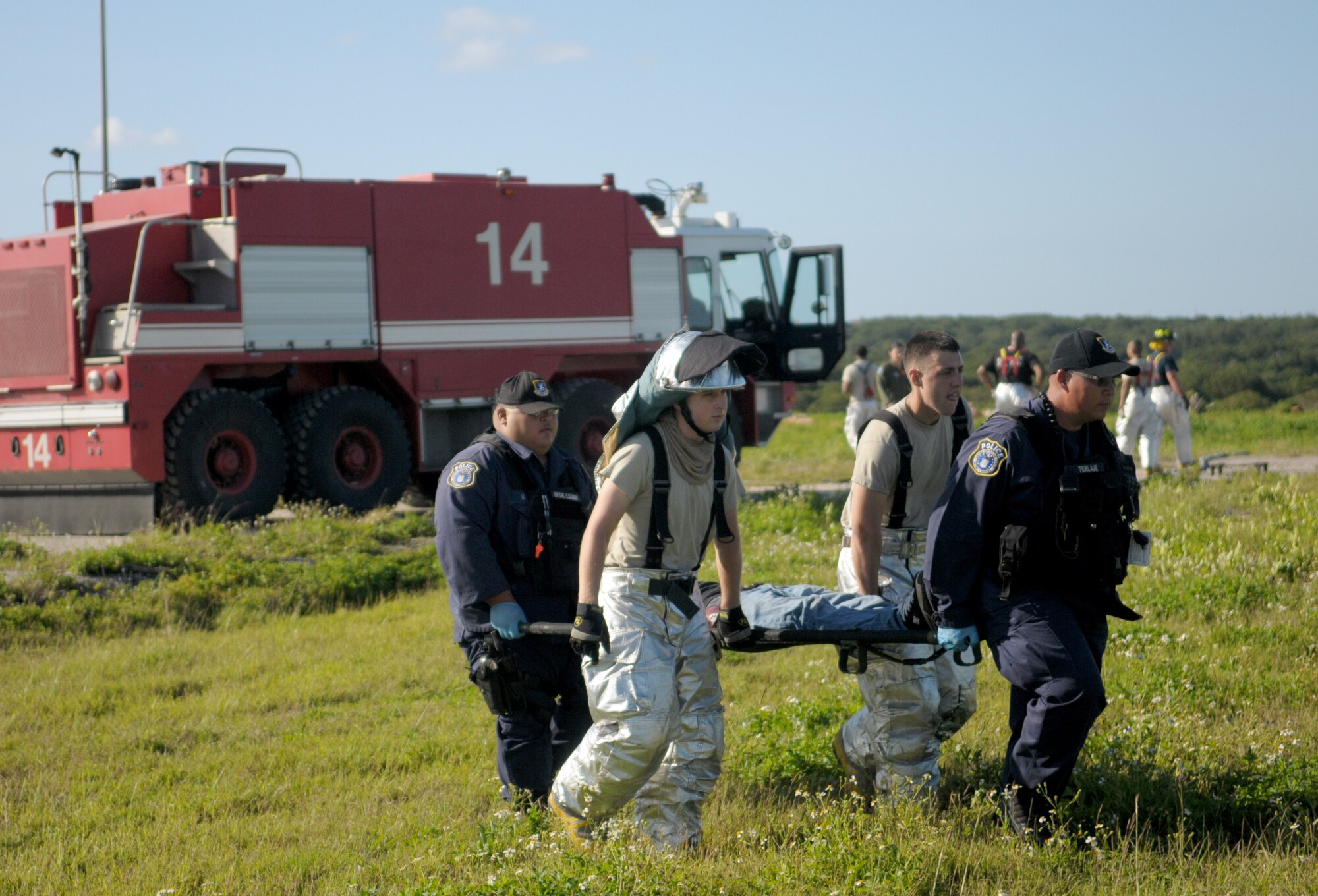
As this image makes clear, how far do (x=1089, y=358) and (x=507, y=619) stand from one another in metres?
2.41

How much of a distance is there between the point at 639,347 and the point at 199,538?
652 centimetres

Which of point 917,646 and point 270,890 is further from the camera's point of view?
point 917,646

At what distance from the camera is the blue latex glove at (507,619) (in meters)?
5.39

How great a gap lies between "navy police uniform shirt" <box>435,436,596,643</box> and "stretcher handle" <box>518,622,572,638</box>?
17 centimetres

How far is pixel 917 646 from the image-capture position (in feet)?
18.7

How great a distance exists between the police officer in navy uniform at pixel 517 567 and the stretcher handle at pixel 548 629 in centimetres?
4

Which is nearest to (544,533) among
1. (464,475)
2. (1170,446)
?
(464,475)

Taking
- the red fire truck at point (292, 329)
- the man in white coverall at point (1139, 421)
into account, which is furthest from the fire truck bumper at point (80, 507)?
the man in white coverall at point (1139, 421)

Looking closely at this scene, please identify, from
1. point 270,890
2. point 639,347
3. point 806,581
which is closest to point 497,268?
point 639,347

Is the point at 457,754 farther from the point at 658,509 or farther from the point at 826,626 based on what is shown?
the point at 658,509

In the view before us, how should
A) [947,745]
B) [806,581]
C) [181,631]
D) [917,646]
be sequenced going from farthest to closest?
[806,581] < [181,631] < [947,745] < [917,646]

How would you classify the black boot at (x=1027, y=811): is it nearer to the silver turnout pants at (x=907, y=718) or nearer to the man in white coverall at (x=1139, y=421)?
the silver turnout pants at (x=907, y=718)

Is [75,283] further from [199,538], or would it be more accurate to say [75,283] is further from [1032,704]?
[1032,704]

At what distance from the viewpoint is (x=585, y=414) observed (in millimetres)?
16562
